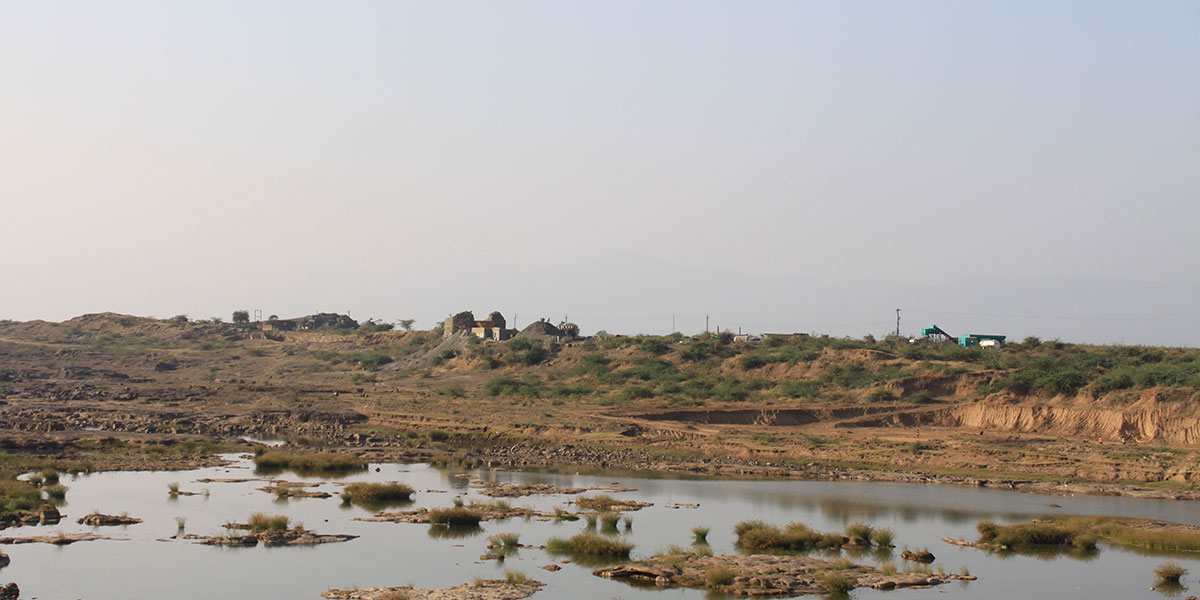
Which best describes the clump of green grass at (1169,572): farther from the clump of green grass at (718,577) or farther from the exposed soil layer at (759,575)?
the clump of green grass at (718,577)

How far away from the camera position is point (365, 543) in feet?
86.6

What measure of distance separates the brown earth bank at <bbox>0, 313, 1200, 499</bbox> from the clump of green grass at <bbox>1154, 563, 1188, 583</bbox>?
1297cm

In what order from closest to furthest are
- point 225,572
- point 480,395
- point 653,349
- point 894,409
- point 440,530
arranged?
1. point 225,572
2. point 440,530
3. point 894,409
4. point 480,395
5. point 653,349

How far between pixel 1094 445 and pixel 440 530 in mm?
28158

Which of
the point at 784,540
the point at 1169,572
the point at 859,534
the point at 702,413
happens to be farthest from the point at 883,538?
the point at 702,413

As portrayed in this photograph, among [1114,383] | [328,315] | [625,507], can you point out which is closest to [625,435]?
[625,507]

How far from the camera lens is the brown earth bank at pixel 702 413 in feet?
138

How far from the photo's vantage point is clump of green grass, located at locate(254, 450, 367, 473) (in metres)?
40.4

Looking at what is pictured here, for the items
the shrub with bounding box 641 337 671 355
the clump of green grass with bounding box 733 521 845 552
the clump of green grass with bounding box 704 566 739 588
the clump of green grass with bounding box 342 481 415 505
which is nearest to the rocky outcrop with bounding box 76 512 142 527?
the clump of green grass with bounding box 342 481 415 505

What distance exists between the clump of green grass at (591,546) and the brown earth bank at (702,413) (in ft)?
51.9

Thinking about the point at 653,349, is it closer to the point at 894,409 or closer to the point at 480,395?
the point at 480,395

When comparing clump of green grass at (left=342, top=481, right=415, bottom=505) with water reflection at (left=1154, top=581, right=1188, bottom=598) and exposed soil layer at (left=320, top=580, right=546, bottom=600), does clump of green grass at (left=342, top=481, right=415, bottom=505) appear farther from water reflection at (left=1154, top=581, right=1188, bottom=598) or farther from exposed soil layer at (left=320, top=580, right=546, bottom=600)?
water reflection at (left=1154, top=581, right=1188, bottom=598)

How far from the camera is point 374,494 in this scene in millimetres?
32469

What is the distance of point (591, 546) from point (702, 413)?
1224 inches
